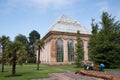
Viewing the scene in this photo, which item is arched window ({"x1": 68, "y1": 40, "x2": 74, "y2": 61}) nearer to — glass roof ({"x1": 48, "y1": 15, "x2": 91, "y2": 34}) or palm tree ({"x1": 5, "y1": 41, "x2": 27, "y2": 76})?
glass roof ({"x1": 48, "y1": 15, "x2": 91, "y2": 34})

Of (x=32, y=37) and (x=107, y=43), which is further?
(x=32, y=37)

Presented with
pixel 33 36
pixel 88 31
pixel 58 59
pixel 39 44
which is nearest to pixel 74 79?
pixel 39 44

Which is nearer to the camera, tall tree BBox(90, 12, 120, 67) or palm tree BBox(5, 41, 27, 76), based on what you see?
palm tree BBox(5, 41, 27, 76)

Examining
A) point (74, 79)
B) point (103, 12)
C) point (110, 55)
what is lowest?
point (74, 79)

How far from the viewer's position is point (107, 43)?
39.1m

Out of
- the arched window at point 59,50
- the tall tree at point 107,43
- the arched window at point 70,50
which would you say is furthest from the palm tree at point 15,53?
the arched window at point 70,50

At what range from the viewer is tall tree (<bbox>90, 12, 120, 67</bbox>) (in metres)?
38.8

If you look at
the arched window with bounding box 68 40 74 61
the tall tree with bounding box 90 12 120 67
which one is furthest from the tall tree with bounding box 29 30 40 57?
the tall tree with bounding box 90 12 120 67

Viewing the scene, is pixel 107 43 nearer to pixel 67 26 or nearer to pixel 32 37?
pixel 67 26

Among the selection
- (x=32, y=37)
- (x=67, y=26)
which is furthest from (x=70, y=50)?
(x=32, y=37)

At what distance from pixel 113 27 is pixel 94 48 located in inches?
248

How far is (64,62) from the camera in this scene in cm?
5975

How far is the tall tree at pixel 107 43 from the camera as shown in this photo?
38844mm

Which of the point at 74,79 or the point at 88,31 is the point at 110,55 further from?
the point at 88,31
